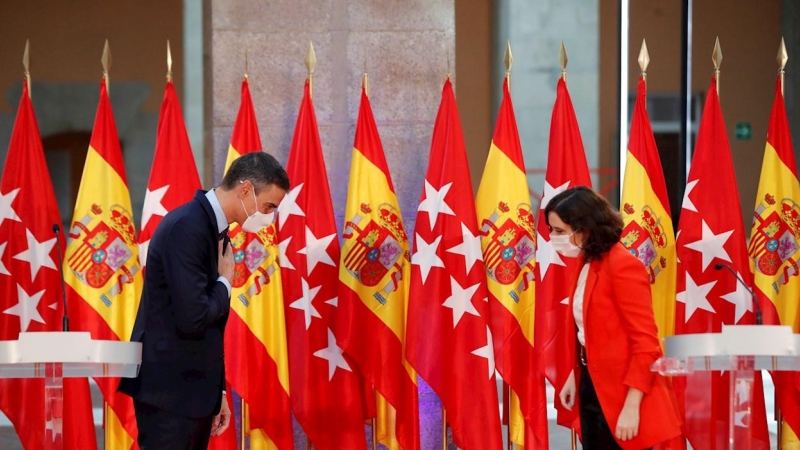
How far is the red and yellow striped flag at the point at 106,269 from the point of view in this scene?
508 cm

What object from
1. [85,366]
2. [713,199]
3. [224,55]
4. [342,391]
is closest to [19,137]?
[224,55]

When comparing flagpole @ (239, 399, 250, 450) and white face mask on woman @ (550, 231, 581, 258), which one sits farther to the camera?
flagpole @ (239, 399, 250, 450)

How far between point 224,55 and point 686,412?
110 inches

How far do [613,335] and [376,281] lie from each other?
72.4 inches

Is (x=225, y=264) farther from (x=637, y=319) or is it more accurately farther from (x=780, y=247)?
(x=780, y=247)

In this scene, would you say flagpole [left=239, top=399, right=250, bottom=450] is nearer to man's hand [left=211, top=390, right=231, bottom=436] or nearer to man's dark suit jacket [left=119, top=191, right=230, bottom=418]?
man's hand [left=211, top=390, right=231, bottom=436]

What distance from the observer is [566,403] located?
12.9 ft

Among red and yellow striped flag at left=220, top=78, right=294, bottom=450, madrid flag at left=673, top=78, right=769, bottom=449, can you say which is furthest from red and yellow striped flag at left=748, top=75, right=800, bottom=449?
red and yellow striped flag at left=220, top=78, right=294, bottom=450

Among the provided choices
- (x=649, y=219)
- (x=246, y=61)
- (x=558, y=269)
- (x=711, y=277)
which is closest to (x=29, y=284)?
(x=246, y=61)

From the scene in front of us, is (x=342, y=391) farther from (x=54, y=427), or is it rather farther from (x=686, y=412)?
(x=54, y=427)

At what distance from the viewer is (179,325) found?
333 centimetres

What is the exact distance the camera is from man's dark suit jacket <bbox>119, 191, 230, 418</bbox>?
3.35 metres

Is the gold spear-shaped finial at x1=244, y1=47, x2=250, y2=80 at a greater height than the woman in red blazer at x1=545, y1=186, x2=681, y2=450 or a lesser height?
greater

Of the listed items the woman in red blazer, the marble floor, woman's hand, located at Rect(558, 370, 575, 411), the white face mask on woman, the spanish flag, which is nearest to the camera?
the woman in red blazer
